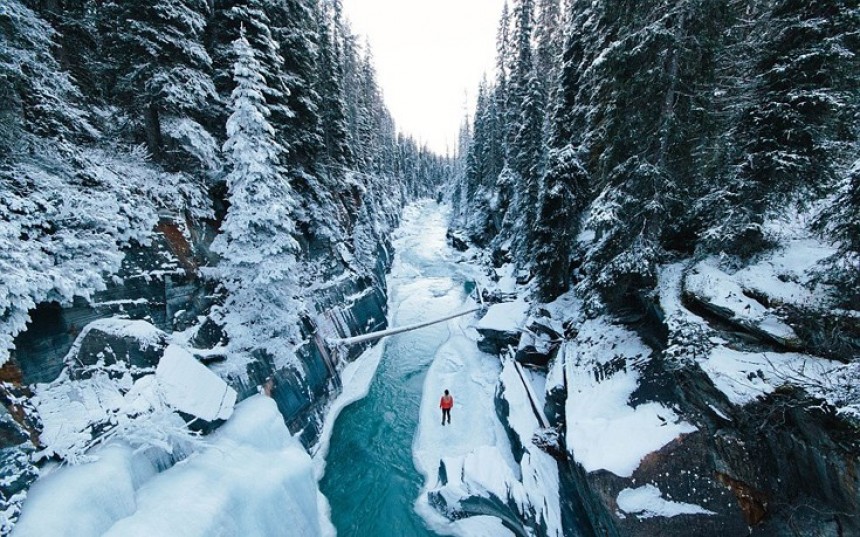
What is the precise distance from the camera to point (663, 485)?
607 cm

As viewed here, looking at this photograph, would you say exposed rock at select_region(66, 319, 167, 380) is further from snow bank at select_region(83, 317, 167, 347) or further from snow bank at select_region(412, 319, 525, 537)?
snow bank at select_region(412, 319, 525, 537)

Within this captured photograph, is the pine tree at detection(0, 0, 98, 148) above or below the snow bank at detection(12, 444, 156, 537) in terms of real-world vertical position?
above

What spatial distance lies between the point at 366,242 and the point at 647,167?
19.9 m

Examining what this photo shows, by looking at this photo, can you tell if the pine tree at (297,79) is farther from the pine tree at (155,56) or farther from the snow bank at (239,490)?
the snow bank at (239,490)

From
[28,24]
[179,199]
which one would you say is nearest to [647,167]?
[179,199]

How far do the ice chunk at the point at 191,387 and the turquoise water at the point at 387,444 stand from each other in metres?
5.20

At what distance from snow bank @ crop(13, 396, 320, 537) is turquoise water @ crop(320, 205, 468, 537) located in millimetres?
2027

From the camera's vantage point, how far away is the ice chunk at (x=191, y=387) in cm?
775

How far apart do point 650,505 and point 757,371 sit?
3.09m

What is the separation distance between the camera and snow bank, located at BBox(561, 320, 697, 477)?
6496 millimetres

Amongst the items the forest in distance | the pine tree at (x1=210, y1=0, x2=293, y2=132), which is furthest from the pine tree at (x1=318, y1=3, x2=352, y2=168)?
the pine tree at (x1=210, y1=0, x2=293, y2=132)

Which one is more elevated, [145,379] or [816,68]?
[816,68]

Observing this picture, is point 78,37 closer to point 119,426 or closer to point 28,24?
point 28,24

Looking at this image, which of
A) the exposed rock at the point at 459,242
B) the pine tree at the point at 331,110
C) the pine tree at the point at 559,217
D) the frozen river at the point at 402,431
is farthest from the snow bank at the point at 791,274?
the exposed rock at the point at 459,242
